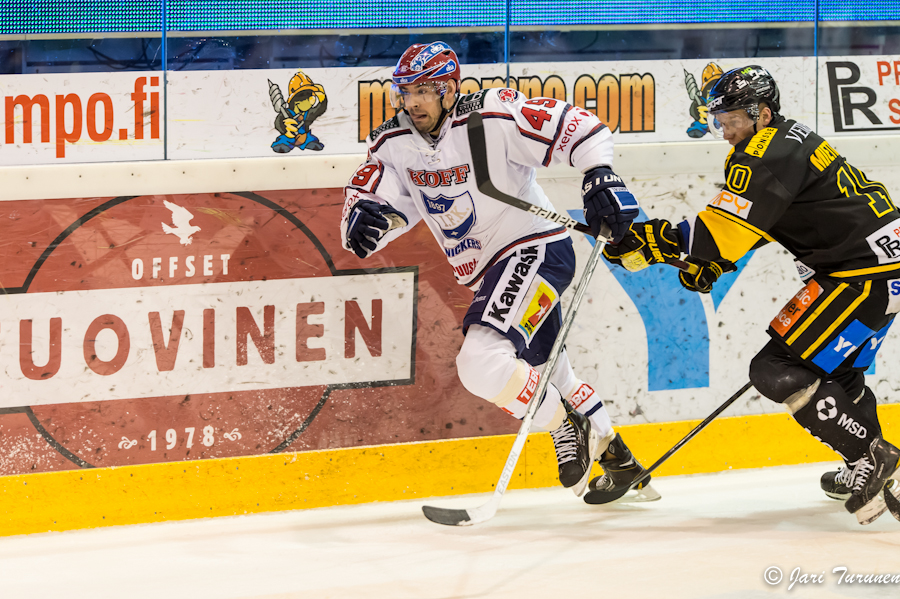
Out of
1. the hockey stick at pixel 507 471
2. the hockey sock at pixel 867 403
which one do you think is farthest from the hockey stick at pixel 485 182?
the hockey sock at pixel 867 403

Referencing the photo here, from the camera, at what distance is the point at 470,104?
2768 millimetres

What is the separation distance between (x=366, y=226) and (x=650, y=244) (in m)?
0.85

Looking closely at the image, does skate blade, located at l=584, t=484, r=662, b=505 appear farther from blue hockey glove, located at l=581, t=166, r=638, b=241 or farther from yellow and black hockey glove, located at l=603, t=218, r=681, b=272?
blue hockey glove, located at l=581, t=166, r=638, b=241

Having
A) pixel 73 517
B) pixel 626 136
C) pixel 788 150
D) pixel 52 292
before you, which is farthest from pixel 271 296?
pixel 788 150

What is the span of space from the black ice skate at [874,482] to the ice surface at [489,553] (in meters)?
0.08

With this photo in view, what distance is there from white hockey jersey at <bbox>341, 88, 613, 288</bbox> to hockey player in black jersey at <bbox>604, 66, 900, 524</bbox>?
0.32 meters

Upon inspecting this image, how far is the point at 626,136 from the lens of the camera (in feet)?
11.4

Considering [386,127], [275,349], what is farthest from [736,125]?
[275,349]

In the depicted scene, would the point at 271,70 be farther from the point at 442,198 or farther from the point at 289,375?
the point at 289,375

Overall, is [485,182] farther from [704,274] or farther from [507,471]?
[507,471]

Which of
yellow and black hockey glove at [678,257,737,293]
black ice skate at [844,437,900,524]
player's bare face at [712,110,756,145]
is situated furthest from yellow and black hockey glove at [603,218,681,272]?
black ice skate at [844,437,900,524]

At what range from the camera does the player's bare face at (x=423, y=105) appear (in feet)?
8.85

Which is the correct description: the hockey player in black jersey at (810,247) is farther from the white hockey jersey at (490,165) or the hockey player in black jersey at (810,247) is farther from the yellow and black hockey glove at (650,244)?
the white hockey jersey at (490,165)

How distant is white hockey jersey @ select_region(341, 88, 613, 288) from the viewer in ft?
8.92
